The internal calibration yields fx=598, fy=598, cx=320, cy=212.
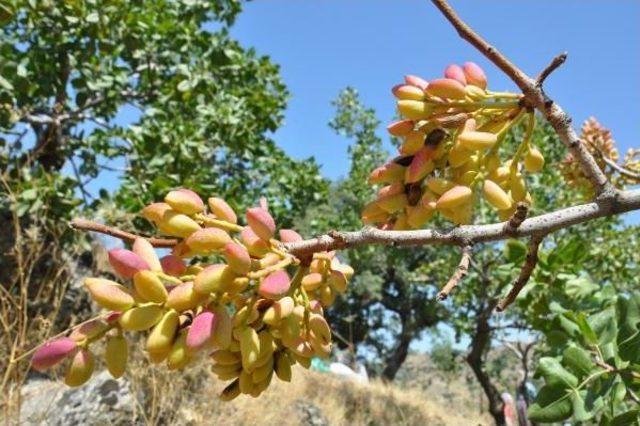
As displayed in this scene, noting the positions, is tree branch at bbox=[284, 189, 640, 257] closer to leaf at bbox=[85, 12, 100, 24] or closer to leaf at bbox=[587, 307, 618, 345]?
leaf at bbox=[587, 307, 618, 345]

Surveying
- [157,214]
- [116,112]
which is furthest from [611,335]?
[116,112]

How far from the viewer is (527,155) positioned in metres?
0.80

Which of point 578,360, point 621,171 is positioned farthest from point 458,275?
point 578,360

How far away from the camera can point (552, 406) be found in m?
1.24

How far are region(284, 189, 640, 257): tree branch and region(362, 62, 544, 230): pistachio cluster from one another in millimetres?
85

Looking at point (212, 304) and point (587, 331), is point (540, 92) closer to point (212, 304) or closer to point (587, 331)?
point (212, 304)

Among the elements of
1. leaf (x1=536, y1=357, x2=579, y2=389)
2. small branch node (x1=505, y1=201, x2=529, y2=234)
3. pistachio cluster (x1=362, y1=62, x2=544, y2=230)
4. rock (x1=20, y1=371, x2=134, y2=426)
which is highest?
pistachio cluster (x1=362, y1=62, x2=544, y2=230)

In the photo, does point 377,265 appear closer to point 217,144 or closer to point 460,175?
point 217,144

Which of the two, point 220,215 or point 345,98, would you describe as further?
point 345,98

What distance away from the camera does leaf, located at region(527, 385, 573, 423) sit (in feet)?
4.05

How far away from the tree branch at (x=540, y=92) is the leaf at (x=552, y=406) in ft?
2.42

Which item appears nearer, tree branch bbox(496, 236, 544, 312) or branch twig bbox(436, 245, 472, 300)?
branch twig bbox(436, 245, 472, 300)

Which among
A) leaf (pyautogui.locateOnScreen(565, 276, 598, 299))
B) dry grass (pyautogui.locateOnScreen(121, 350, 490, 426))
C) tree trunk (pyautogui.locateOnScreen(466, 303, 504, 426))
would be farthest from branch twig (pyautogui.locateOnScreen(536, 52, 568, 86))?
tree trunk (pyautogui.locateOnScreen(466, 303, 504, 426))

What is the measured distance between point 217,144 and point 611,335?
435 centimetres
